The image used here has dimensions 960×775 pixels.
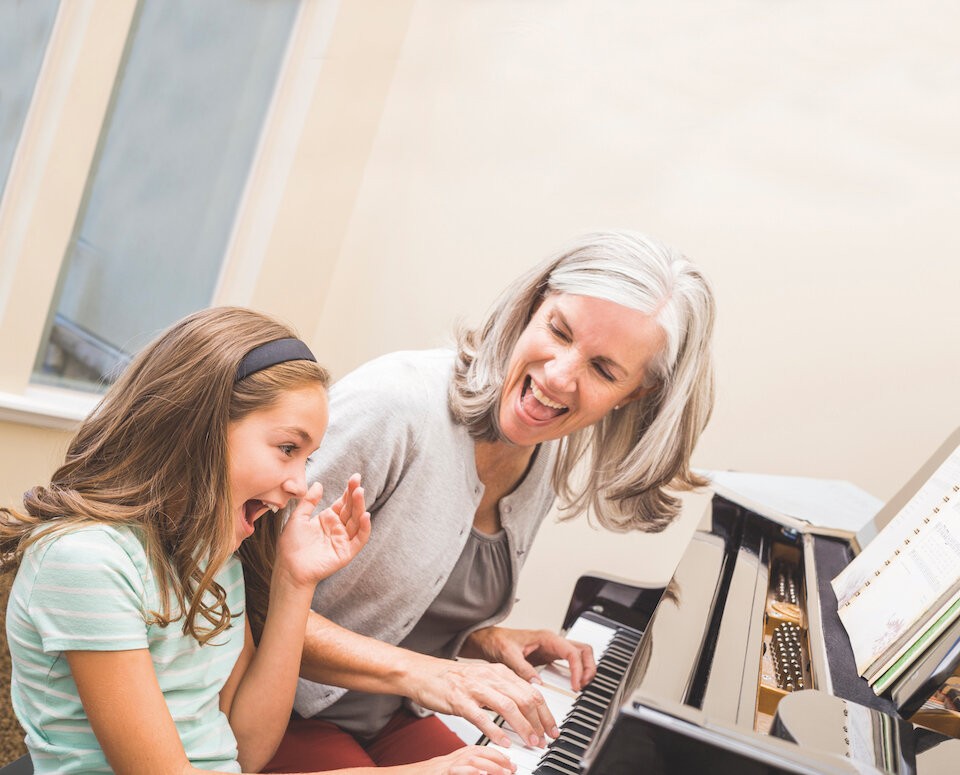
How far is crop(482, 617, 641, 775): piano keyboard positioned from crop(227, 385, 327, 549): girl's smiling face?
45cm

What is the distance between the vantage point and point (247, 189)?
12.1ft

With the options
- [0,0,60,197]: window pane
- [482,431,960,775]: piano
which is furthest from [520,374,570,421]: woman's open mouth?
[0,0,60,197]: window pane

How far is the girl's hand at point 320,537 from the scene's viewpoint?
137cm

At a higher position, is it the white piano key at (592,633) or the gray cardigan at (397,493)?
the gray cardigan at (397,493)

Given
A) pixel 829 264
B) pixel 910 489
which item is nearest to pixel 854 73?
pixel 829 264

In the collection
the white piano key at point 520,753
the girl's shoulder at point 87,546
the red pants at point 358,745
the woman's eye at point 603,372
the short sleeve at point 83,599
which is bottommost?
the red pants at point 358,745

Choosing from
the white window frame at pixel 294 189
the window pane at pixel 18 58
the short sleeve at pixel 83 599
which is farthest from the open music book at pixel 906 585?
the window pane at pixel 18 58

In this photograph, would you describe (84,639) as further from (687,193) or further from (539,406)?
(687,193)

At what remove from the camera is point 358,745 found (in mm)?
1714

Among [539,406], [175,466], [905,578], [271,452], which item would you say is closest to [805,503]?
[539,406]

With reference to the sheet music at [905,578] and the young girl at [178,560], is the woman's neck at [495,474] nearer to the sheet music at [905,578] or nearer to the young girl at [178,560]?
the young girl at [178,560]

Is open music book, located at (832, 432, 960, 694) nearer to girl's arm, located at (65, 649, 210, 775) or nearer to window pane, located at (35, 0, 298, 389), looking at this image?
girl's arm, located at (65, 649, 210, 775)

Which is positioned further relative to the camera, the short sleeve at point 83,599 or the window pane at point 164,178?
the window pane at point 164,178

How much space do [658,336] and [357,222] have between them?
2401 millimetres
